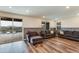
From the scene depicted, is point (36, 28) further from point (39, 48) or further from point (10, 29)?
point (39, 48)

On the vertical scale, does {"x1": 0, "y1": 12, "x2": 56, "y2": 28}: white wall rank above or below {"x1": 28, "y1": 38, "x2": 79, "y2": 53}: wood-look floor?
above

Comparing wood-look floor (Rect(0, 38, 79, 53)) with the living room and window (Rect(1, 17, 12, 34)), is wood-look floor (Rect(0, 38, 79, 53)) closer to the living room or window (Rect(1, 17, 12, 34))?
the living room

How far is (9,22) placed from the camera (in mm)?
7789

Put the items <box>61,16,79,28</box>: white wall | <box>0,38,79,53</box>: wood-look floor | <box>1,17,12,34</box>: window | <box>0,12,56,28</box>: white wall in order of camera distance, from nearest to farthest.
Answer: <box>0,38,79,53</box>: wood-look floor
<box>1,17,12,34</box>: window
<box>0,12,56,28</box>: white wall
<box>61,16,79,28</box>: white wall

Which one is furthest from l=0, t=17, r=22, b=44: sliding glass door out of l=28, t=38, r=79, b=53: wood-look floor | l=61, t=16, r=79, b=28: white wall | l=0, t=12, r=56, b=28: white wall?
l=61, t=16, r=79, b=28: white wall

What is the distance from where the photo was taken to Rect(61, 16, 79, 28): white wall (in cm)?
940

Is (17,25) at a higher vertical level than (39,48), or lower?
Answer: higher

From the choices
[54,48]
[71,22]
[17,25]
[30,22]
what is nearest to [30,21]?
[30,22]

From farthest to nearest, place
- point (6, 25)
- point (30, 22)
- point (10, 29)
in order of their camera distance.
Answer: point (30, 22) < point (10, 29) < point (6, 25)

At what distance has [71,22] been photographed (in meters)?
9.94

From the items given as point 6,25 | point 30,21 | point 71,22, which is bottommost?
point 6,25

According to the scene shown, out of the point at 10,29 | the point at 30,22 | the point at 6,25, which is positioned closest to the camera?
the point at 6,25
